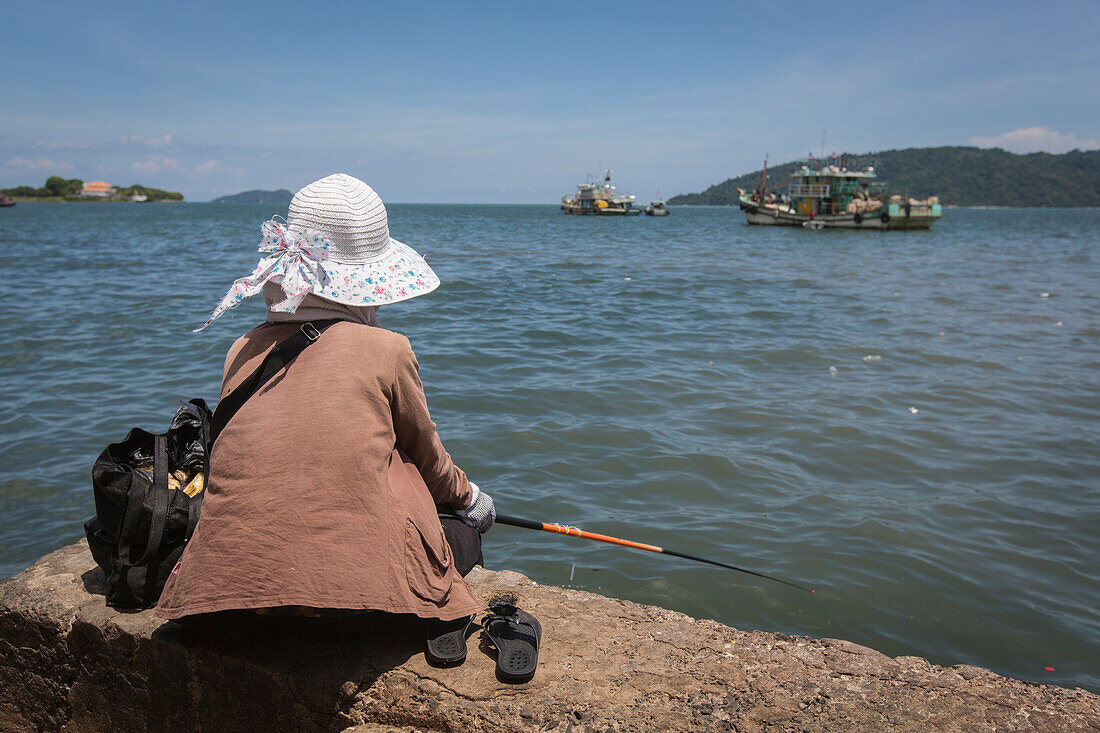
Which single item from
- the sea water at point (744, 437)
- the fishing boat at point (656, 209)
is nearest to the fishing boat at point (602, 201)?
the fishing boat at point (656, 209)

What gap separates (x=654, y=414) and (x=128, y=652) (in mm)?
4876

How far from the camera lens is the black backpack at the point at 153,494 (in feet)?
6.48

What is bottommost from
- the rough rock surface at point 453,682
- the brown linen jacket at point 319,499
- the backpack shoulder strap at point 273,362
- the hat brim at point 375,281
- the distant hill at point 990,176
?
the rough rock surface at point 453,682

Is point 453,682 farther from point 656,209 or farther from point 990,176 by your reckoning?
point 990,176

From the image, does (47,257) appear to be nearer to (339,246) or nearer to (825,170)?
(339,246)

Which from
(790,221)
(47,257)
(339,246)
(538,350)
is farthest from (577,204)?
(339,246)

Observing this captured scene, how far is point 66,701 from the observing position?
2.42 meters

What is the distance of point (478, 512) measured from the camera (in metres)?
2.34

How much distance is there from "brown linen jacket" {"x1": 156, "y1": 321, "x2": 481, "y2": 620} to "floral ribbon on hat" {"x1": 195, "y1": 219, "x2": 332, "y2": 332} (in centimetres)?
14

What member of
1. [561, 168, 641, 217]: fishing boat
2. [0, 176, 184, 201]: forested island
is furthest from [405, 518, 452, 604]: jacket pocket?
[0, 176, 184, 201]: forested island

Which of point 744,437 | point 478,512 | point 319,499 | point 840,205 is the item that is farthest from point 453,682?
point 840,205

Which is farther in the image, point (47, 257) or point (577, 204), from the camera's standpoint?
point (577, 204)

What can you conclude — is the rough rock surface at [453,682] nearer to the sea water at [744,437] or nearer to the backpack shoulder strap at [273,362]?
the backpack shoulder strap at [273,362]

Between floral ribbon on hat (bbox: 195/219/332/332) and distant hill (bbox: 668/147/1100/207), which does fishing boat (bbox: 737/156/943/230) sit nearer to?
floral ribbon on hat (bbox: 195/219/332/332)
